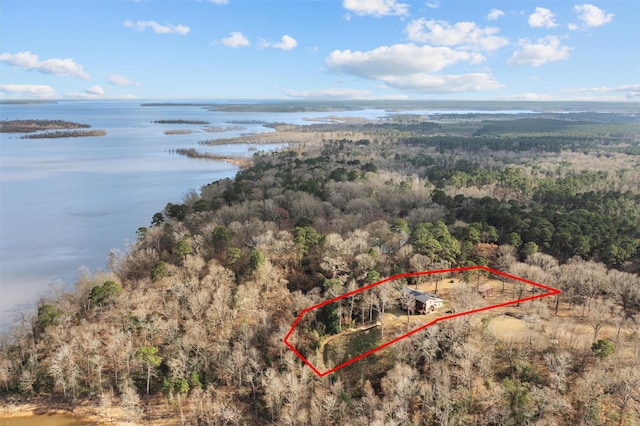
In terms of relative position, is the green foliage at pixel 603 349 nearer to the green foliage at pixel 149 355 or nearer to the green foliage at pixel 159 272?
the green foliage at pixel 149 355

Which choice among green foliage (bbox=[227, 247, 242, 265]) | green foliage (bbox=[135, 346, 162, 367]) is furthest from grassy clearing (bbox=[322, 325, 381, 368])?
green foliage (bbox=[135, 346, 162, 367])

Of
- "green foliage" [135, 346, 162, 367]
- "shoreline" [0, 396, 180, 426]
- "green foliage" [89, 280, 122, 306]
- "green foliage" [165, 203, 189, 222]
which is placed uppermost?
"green foliage" [165, 203, 189, 222]

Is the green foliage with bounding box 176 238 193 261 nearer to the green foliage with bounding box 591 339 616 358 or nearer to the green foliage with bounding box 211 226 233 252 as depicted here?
the green foliage with bounding box 211 226 233 252

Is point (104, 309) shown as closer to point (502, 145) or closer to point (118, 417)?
point (118, 417)

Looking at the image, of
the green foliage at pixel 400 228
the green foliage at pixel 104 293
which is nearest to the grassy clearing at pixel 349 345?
the green foliage at pixel 400 228

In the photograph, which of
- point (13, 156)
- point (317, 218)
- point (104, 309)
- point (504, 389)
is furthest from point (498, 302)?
point (13, 156)

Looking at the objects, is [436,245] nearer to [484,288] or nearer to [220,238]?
[484,288]
